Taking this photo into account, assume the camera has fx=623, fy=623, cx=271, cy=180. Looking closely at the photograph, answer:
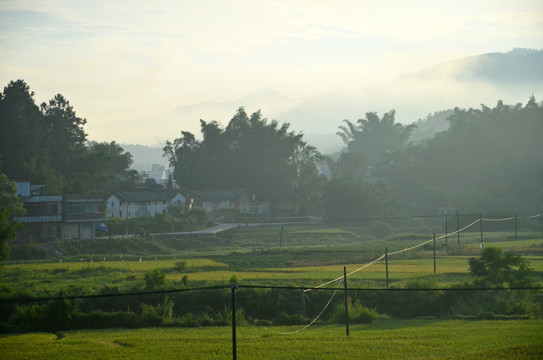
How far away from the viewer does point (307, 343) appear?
48.8 ft

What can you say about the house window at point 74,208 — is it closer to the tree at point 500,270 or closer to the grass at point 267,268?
the grass at point 267,268

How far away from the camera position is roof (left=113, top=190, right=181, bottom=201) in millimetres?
64206

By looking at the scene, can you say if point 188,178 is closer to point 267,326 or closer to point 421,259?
point 421,259

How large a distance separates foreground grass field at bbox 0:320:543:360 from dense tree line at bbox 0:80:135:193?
134 ft

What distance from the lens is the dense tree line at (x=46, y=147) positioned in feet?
186

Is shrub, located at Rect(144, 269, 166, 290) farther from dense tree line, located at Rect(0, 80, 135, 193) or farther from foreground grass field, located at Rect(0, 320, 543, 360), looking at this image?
dense tree line, located at Rect(0, 80, 135, 193)

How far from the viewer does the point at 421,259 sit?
113 feet

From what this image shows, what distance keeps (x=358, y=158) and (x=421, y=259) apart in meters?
61.3

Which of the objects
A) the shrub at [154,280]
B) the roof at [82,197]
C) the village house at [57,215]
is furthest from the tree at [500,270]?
the roof at [82,197]

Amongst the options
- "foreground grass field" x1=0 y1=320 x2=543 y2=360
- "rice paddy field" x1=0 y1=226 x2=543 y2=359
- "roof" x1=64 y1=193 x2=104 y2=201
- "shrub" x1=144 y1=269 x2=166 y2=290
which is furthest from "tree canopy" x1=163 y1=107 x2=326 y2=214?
"foreground grass field" x1=0 y1=320 x2=543 y2=360

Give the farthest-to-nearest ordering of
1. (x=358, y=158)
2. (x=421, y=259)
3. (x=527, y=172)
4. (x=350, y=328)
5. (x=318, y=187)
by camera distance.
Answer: (x=358, y=158), (x=318, y=187), (x=527, y=172), (x=421, y=259), (x=350, y=328)

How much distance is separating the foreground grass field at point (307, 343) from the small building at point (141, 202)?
155 ft

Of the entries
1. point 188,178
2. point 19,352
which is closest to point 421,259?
point 19,352

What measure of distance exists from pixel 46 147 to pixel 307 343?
5323 centimetres
